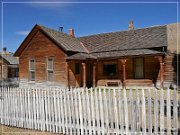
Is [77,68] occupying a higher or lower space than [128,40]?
lower

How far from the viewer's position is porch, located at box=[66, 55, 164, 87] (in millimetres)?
20359

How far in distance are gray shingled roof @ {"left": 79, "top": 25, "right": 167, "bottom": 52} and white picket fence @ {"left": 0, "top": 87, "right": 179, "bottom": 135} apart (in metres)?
15.1

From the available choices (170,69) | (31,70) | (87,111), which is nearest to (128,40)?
(170,69)

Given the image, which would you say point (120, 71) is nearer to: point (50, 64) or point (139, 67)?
point (139, 67)

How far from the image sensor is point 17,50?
81.3ft

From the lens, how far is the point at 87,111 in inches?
261

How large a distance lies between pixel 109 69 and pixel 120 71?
1304 millimetres

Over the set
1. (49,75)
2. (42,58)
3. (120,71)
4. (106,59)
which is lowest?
(49,75)

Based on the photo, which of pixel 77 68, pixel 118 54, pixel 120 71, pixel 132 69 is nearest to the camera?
pixel 118 54

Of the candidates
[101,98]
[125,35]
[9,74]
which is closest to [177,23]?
[125,35]

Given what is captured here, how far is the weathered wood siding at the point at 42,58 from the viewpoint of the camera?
71.1ft

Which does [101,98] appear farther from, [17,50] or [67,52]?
[17,50]

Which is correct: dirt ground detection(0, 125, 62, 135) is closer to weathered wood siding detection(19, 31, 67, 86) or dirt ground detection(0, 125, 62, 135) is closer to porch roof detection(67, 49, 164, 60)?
porch roof detection(67, 49, 164, 60)

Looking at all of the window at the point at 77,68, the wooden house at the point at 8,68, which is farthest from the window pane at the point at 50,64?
the wooden house at the point at 8,68
